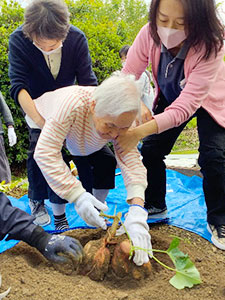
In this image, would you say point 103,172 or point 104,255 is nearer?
point 104,255

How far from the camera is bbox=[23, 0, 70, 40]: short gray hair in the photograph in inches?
85.3

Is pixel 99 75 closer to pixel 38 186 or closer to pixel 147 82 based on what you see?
pixel 147 82

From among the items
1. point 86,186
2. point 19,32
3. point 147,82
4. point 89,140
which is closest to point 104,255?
point 89,140

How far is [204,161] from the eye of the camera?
238cm

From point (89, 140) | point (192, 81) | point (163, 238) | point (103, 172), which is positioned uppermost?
point (192, 81)

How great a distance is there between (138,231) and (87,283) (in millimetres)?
384

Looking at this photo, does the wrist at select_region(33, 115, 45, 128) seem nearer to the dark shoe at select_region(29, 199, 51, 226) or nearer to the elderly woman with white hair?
the elderly woman with white hair

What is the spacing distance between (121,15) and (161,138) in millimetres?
11677

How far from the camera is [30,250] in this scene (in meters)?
2.13

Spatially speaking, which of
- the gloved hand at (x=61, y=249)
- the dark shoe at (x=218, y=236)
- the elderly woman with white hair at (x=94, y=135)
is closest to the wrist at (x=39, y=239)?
the gloved hand at (x=61, y=249)

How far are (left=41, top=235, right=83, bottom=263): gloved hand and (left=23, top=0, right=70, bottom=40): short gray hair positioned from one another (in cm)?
127

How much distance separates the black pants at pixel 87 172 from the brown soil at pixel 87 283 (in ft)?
2.12

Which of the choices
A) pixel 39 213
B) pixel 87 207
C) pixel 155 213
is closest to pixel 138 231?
pixel 87 207

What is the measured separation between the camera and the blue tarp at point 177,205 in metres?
2.79
